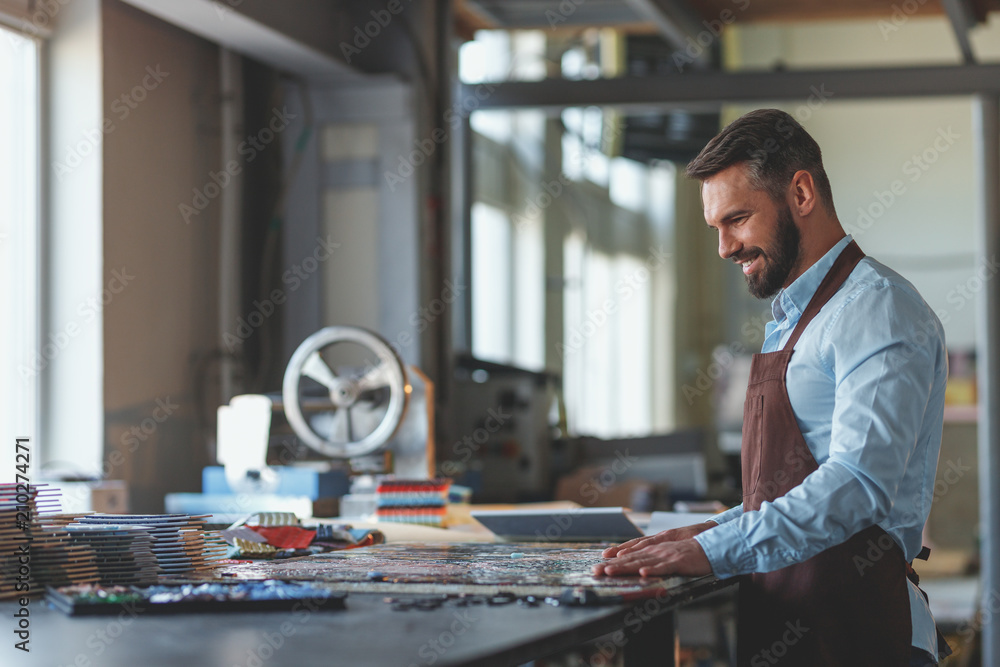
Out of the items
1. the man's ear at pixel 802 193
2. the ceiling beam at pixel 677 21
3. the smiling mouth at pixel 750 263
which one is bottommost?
the smiling mouth at pixel 750 263

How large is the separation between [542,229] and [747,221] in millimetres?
6359

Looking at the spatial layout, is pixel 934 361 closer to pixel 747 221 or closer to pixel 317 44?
pixel 747 221

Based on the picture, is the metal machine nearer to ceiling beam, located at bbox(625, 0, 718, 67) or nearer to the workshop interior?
the workshop interior

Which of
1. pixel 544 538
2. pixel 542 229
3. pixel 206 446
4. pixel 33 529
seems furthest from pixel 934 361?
pixel 542 229

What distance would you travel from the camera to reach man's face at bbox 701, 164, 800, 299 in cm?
192

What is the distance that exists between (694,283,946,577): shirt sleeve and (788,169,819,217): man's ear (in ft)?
0.82

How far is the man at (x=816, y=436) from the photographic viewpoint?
1656 millimetres

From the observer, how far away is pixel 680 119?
9828 millimetres

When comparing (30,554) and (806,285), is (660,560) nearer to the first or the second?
(806,285)

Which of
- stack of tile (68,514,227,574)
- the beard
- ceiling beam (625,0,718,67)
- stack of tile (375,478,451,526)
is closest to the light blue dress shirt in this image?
the beard

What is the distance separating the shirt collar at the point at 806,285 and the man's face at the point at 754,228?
23 mm

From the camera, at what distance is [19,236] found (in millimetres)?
3902

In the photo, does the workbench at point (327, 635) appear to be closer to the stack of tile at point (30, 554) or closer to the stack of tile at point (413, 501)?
the stack of tile at point (30, 554)

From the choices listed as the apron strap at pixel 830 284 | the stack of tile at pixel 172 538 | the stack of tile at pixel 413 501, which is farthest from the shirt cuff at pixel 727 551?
the stack of tile at pixel 413 501
